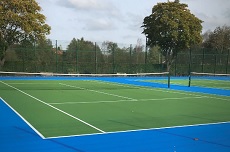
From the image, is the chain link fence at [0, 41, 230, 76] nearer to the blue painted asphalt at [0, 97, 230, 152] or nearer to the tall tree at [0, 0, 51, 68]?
the tall tree at [0, 0, 51, 68]

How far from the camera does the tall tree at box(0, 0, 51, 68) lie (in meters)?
26.8

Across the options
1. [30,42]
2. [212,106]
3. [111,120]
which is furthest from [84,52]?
[111,120]

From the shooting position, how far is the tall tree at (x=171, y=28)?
113 ft

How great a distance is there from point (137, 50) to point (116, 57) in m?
2.71

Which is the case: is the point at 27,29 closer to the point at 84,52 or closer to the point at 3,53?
the point at 3,53

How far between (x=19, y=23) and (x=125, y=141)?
22.9 metres

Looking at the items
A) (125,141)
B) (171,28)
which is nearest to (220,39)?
(171,28)

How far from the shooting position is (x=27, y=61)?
29.2m

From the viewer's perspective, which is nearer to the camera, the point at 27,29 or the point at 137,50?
the point at 27,29

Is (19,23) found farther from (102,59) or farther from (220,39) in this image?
(220,39)

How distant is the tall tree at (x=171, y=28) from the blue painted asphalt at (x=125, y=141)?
2711 centimetres

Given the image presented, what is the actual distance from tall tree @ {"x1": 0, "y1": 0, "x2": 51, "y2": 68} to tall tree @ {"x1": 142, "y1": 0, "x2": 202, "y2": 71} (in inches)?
478

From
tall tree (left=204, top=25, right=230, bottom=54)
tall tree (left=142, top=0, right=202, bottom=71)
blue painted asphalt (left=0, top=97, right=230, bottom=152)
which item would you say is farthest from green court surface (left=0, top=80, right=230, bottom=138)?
tall tree (left=204, top=25, right=230, bottom=54)

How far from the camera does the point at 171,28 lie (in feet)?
112
